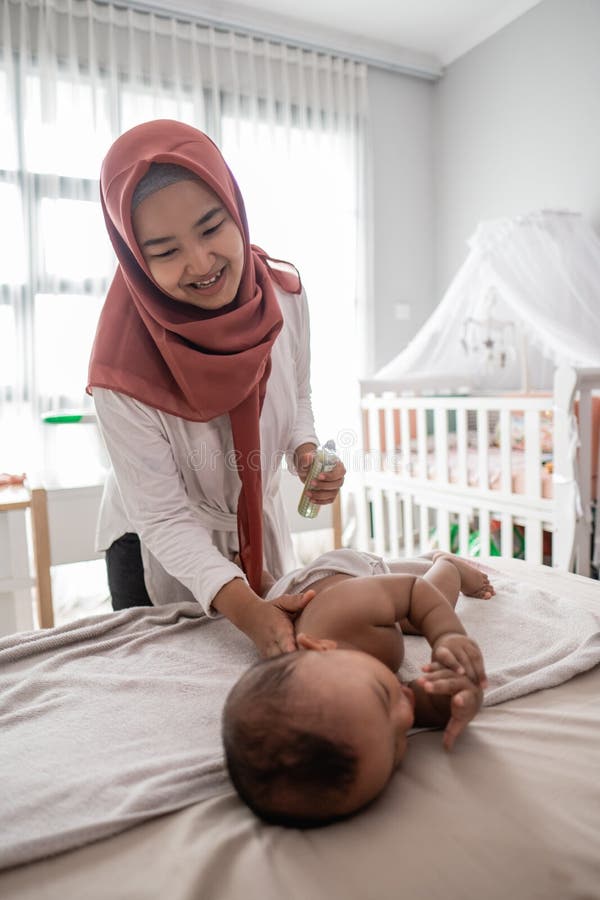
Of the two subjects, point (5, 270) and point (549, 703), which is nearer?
point (549, 703)

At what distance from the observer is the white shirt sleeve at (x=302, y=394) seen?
129 centimetres

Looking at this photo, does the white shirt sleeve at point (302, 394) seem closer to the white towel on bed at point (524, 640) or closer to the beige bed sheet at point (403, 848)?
the white towel on bed at point (524, 640)

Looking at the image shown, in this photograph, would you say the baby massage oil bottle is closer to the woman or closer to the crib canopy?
the woman

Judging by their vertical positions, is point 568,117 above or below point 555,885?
above

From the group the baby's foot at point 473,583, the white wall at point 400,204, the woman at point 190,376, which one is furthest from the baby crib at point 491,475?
the woman at point 190,376

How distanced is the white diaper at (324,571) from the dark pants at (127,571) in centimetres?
32

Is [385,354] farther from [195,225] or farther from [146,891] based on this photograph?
[146,891]

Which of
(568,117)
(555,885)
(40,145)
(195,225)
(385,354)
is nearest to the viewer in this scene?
(555,885)

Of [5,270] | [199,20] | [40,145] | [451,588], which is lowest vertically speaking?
[451,588]

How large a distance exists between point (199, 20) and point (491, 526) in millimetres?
2783

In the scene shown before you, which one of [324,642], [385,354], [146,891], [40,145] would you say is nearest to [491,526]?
[385,354]

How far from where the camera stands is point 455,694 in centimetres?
72

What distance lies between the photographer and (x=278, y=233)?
11.2 ft

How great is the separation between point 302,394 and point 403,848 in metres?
0.93
